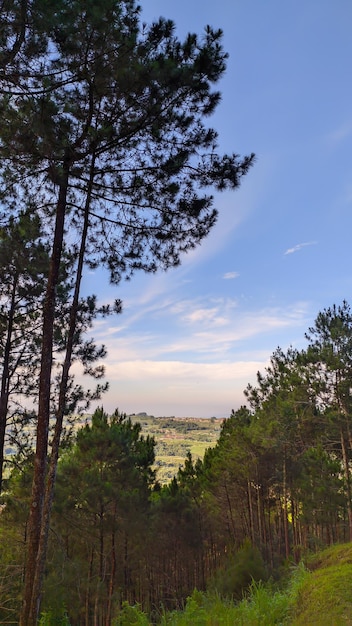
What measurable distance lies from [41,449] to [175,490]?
2658 cm

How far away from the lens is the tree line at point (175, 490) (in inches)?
719

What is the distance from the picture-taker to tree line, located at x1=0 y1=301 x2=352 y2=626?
1827cm

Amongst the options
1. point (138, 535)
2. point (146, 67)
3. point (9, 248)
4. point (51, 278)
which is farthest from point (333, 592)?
point (138, 535)

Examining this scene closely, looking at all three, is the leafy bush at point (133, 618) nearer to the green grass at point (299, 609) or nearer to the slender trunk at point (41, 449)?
the green grass at point (299, 609)

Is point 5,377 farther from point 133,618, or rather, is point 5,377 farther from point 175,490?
point 175,490

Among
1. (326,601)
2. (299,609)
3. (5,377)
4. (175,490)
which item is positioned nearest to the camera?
(326,601)

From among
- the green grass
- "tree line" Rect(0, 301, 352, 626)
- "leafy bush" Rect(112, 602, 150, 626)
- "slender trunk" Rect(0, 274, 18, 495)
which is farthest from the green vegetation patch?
"slender trunk" Rect(0, 274, 18, 495)

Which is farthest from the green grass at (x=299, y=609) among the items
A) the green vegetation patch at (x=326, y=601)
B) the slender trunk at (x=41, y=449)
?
the slender trunk at (x=41, y=449)

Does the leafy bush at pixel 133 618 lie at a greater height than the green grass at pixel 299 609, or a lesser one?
lesser

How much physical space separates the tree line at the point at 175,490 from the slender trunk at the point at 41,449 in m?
6.62

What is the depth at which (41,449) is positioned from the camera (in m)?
7.21

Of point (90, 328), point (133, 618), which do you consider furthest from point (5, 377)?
point (133, 618)

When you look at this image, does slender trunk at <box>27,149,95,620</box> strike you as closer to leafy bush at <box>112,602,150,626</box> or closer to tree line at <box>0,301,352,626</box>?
leafy bush at <box>112,602,150,626</box>

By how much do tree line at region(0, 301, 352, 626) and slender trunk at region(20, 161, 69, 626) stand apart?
6622 millimetres
